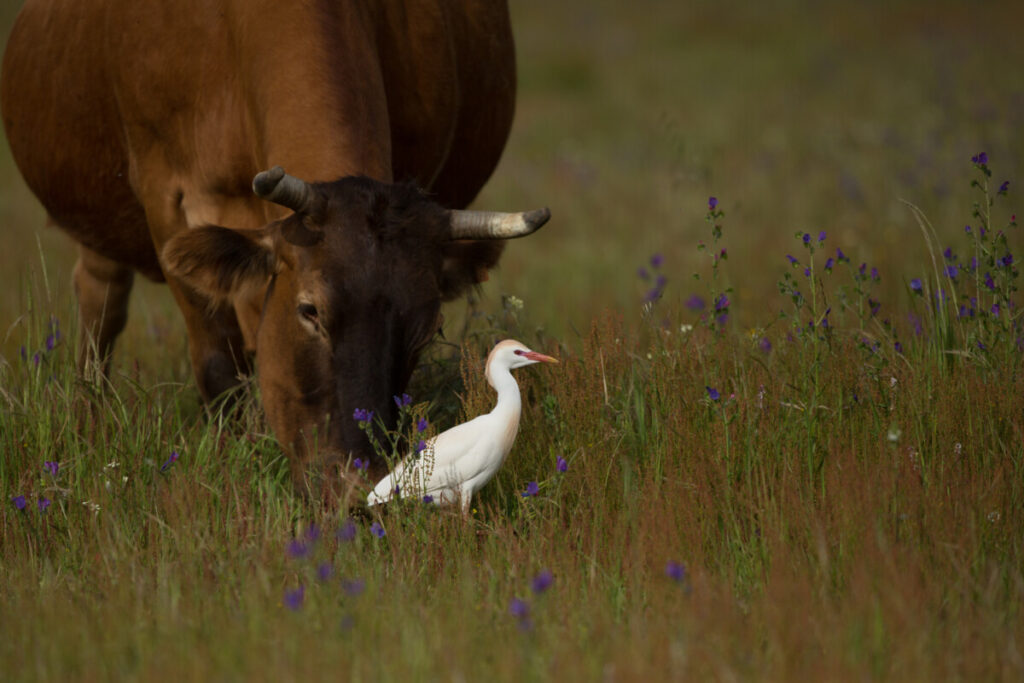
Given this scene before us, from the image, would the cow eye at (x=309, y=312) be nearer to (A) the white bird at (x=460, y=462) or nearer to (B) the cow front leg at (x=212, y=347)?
(A) the white bird at (x=460, y=462)

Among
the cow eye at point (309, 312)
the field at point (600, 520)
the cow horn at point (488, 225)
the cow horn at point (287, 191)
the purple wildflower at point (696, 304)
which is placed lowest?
the field at point (600, 520)

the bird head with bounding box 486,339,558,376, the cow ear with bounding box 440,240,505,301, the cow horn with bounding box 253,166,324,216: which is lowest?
the bird head with bounding box 486,339,558,376

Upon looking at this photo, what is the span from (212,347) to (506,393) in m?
1.79

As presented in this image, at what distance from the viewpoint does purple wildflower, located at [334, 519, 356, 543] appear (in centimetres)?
297

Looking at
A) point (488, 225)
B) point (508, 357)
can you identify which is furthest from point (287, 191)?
point (508, 357)

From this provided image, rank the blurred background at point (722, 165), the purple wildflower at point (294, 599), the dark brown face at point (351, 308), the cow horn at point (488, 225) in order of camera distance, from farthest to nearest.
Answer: the blurred background at point (722, 165) < the cow horn at point (488, 225) < the dark brown face at point (351, 308) < the purple wildflower at point (294, 599)

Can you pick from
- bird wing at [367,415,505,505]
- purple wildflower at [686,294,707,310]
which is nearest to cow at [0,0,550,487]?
bird wing at [367,415,505,505]

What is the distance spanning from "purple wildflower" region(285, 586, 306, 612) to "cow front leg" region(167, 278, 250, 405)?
2.17 meters

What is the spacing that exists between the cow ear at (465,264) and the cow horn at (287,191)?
1.67ft

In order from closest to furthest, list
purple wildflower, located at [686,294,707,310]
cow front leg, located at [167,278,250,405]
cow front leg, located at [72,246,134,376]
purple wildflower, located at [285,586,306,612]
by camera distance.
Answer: purple wildflower, located at [285,586,306,612] < cow front leg, located at [167,278,250,405] < purple wildflower, located at [686,294,707,310] < cow front leg, located at [72,246,134,376]

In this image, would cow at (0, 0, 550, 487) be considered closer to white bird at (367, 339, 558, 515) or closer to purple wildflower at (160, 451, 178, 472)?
white bird at (367, 339, 558, 515)

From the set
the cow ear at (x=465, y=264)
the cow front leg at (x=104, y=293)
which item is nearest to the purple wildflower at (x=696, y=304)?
the cow ear at (x=465, y=264)

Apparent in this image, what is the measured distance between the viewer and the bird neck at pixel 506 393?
343cm

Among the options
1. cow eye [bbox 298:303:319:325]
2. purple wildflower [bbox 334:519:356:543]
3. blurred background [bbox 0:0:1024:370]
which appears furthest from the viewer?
blurred background [bbox 0:0:1024:370]
